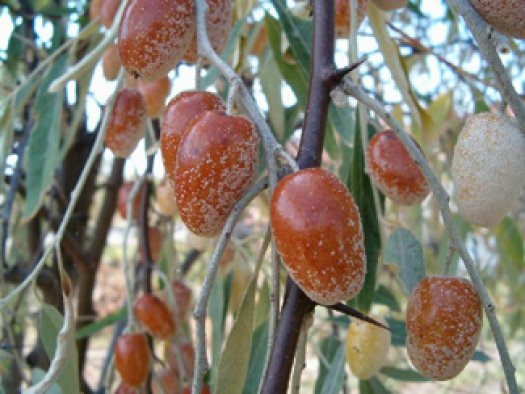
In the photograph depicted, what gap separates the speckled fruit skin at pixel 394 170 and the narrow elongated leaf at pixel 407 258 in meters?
0.04

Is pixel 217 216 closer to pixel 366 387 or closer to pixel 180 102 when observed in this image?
pixel 180 102

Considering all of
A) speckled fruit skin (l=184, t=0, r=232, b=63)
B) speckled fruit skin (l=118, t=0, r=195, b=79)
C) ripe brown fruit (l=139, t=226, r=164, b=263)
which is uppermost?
ripe brown fruit (l=139, t=226, r=164, b=263)

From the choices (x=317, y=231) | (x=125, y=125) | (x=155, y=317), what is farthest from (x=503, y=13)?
(x=155, y=317)

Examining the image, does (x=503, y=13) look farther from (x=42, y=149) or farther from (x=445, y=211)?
(x=42, y=149)

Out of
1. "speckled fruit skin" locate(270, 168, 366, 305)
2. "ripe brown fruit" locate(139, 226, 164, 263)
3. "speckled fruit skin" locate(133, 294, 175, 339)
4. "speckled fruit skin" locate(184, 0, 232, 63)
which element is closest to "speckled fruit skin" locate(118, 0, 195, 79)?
"speckled fruit skin" locate(184, 0, 232, 63)

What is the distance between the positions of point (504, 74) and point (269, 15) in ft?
1.70

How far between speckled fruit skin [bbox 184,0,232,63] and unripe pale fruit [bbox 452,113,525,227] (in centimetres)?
18

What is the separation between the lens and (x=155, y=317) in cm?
84

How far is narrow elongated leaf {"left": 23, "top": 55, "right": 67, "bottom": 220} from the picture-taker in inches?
30.2

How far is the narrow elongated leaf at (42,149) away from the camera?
0.77 meters

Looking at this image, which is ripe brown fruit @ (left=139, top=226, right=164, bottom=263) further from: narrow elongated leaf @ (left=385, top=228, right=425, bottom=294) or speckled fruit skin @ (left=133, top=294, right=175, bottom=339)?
narrow elongated leaf @ (left=385, top=228, right=425, bottom=294)

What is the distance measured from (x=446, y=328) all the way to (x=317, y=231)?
0.12m

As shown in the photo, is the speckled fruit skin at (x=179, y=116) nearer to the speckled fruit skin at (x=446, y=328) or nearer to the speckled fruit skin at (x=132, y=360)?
the speckled fruit skin at (x=446, y=328)

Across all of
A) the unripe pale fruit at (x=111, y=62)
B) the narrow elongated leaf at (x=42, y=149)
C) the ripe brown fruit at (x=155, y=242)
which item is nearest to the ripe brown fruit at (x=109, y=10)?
the unripe pale fruit at (x=111, y=62)
